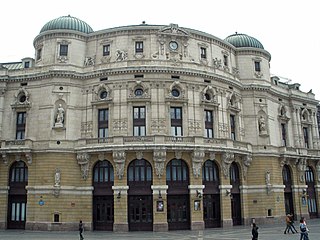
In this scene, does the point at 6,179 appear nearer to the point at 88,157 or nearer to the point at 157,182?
the point at 88,157

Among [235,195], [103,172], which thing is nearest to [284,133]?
[235,195]

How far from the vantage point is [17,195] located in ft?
161

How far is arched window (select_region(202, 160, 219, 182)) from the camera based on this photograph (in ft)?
160

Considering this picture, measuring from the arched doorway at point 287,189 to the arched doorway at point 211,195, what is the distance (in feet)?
48.4

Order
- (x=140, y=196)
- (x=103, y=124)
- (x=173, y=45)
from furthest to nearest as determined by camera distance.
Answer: (x=173, y=45)
(x=103, y=124)
(x=140, y=196)

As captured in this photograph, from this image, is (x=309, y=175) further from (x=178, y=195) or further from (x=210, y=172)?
A: (x=178, y=195)

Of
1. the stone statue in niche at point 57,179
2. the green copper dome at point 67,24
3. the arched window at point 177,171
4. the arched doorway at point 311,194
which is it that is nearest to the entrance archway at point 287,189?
the arched doorway at point 311,194

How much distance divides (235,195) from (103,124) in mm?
21250

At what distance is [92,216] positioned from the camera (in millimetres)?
47375

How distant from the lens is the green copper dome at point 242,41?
60.6 m

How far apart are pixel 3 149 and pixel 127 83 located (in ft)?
60.0

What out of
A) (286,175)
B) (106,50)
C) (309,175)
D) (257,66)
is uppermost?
(257,66)

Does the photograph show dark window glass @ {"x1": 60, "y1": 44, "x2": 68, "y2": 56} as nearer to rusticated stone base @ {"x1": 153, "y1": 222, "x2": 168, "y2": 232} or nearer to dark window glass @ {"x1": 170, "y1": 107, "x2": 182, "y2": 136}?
dark window glass @ {"x1": 170, "y1": 107, "x2": 182, "y2": 136}

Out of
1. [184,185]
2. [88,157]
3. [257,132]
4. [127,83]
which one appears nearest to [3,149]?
[88,157]
